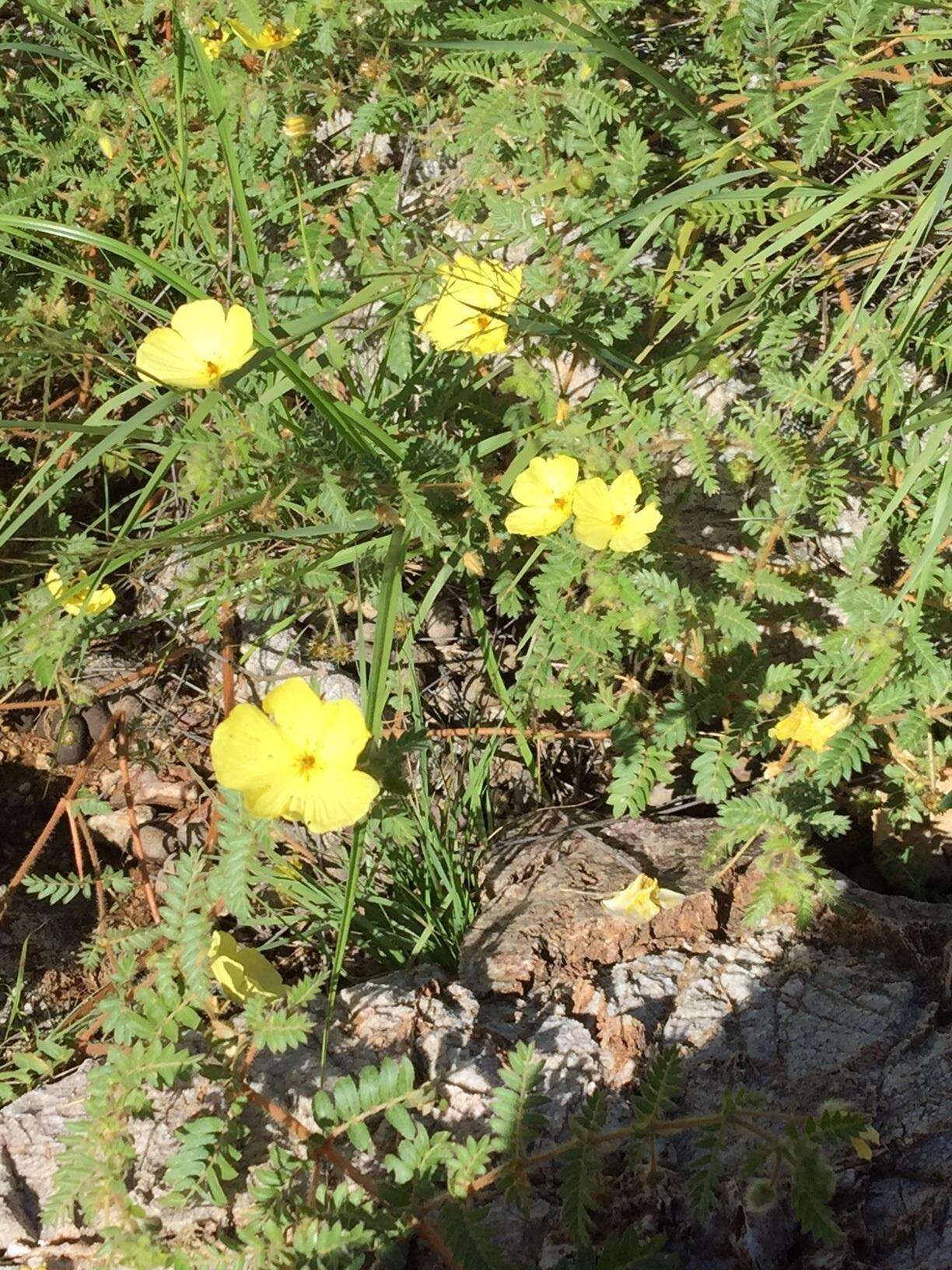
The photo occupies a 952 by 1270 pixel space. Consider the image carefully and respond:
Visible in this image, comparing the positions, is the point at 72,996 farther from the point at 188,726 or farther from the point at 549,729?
the point at 549,729

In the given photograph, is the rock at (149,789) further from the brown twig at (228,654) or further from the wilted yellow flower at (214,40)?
the wilted yellow flower at (214,40)

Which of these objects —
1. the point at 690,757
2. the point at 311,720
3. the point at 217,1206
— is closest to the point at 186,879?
the point at 311,720

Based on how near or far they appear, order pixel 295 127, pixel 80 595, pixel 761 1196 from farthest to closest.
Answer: pixel 295 127
pixel 80 595
pixel 761 1196

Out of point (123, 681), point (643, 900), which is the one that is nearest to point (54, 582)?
point (123, 681)

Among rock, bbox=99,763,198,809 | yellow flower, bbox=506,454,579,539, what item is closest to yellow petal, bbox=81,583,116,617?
rock, bbox=99,763,198,809

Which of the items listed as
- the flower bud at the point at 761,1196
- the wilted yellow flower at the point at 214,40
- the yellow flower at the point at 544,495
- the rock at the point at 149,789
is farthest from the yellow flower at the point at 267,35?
the flower bud at the point at 761,1196

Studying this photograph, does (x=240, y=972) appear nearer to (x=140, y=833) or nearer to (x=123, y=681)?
(x=140, y=833)
